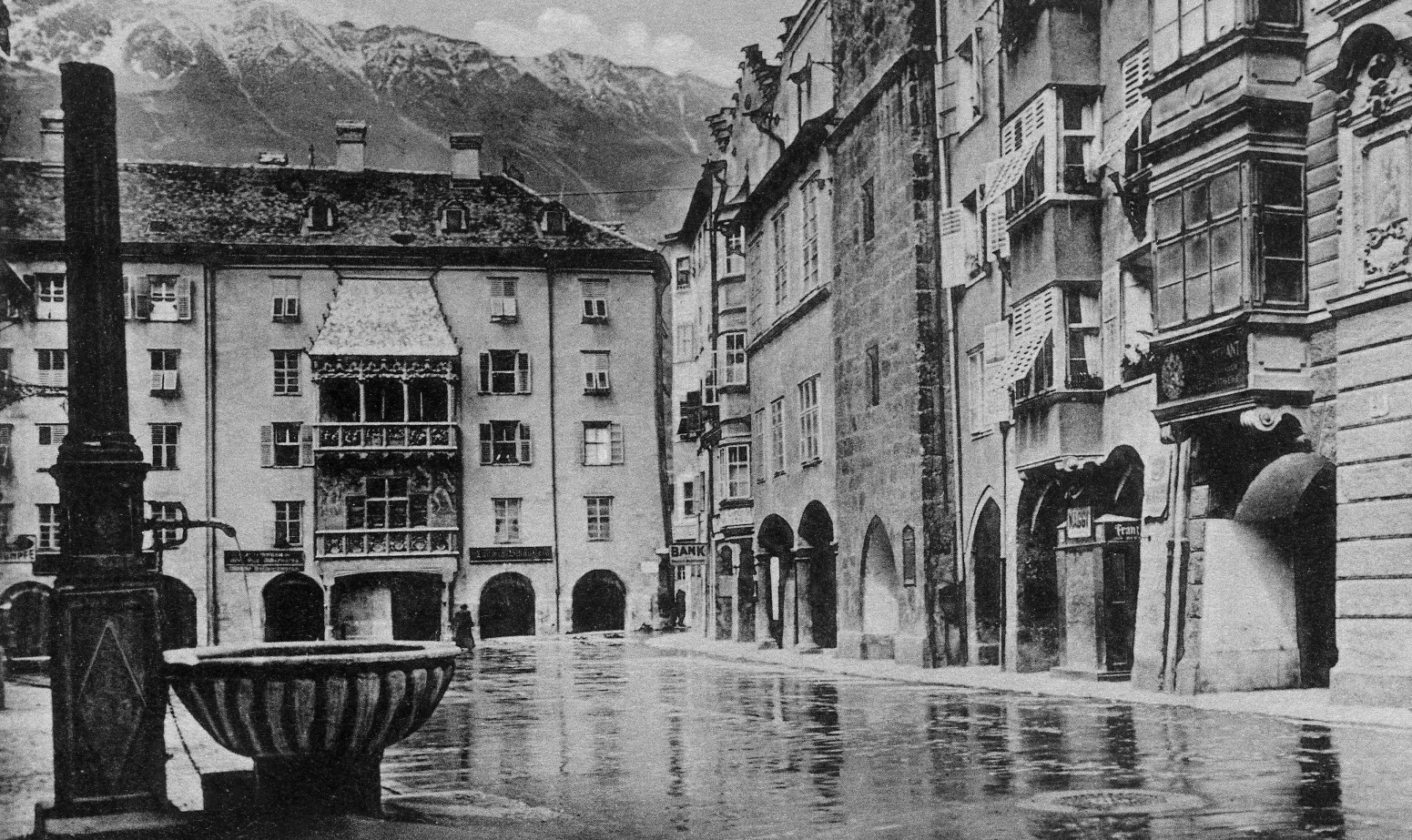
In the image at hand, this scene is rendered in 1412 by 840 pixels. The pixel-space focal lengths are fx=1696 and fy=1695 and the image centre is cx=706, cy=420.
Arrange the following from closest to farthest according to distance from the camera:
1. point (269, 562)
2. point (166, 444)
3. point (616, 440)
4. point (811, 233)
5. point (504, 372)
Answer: point (811, 233) → point (166, 444) → point (269, 562) → point (504, 372) → point (616, 440)

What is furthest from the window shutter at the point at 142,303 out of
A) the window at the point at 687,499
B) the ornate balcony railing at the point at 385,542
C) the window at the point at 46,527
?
the window at the point at 687,499

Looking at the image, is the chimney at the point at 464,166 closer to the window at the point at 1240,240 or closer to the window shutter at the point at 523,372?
the window shutter at the point at 523,372

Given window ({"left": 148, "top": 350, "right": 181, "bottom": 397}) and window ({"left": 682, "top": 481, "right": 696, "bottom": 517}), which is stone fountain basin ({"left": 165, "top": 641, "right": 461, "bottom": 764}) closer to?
window ({"left": 148, "top": 350, "right": 181, "bottom": 397})

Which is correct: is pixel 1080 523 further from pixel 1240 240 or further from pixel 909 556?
pixel 1240 240

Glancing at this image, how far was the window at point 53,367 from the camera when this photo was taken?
33781mm

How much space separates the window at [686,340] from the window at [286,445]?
12268mm

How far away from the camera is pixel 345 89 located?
50.4 ft

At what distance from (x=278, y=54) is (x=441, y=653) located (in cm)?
808

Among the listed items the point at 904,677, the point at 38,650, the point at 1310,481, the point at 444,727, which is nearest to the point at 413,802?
the point at 444,727

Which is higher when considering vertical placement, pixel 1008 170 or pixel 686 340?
pixel 686 340

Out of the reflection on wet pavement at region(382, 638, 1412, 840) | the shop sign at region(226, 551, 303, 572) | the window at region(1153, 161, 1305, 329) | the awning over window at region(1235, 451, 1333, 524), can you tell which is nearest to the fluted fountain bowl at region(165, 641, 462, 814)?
the reflection on wet pavement at region(382, 638, 1412, 840)

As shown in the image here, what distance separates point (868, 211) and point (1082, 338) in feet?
26.7

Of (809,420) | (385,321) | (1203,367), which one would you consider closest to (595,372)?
(385,321)

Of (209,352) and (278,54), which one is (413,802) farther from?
(209,352)
